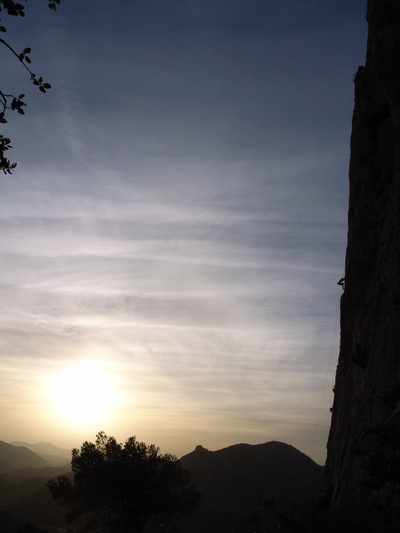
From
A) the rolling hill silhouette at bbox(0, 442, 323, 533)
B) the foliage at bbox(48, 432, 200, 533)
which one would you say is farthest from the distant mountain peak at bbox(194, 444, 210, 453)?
the foliage at bbox(48, 432, 200, 533)

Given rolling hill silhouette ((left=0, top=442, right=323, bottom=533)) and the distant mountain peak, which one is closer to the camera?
rolling hill silhouette ((left=0, top=442, right=323, bottom=533))

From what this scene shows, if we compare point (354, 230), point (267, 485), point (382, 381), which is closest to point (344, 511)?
point (382, 381)

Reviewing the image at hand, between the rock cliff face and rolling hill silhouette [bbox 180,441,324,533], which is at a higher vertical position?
the rock cliff face

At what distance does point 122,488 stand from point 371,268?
92.0 ft

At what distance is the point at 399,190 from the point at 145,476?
3168 cm

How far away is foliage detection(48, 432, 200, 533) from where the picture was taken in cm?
3712

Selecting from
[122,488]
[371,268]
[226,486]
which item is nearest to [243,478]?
[226,486]

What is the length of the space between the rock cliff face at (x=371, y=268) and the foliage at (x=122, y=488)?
14480 mm

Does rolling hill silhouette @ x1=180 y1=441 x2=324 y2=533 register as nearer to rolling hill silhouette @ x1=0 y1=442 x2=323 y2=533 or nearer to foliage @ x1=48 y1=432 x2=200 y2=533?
rolling hill silhouette @ x1=0 y1=442 x2=323 y2=533

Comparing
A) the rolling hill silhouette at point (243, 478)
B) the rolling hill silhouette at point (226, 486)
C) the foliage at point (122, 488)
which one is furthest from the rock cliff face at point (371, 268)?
the rolling hill silhouette at point (243, 478)

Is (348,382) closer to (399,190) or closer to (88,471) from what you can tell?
(399,190)

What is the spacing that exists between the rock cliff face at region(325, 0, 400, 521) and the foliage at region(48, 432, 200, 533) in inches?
570

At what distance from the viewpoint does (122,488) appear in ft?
123

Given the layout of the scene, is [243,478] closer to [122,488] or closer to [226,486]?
[226,486]
